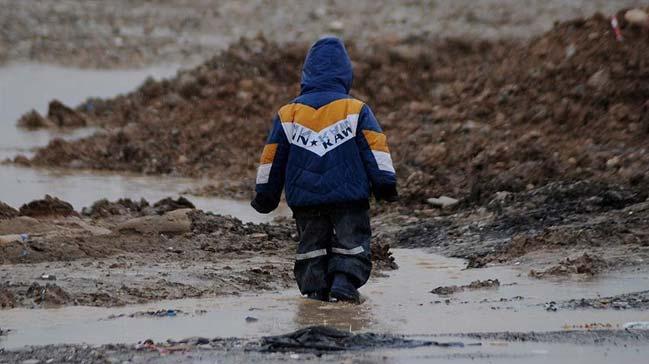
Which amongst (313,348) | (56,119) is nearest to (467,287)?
(313,348)

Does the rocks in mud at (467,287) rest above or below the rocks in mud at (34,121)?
below

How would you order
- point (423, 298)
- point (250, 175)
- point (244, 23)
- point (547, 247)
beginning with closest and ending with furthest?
point (423, 298)
point (547, 247)
point (250, 175)
point (244, 23)

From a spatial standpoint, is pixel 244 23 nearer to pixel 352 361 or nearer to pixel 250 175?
pixel 250 175

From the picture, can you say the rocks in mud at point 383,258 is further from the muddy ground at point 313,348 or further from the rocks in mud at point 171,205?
the muddy ground at point 313,348

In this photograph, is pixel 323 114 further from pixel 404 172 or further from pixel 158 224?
pixel 404 172

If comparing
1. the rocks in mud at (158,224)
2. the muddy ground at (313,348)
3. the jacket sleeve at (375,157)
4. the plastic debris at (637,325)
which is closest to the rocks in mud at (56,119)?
the rocks in mud at (158,224)

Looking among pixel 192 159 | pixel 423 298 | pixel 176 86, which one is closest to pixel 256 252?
pixel 423 298

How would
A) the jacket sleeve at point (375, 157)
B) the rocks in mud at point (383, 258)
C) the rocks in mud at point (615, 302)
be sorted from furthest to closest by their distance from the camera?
the rocks in mud at point (383, 258), the jacket sleeve at point (375, 157), the rocks in mud at point (615, 302)

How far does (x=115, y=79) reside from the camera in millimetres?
27359

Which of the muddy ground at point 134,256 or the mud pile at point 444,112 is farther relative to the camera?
the mud pile at point 444,112

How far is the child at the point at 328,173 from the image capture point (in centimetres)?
830

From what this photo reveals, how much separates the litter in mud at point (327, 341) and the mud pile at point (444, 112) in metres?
5.28

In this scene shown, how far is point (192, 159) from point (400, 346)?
10613 millimetres

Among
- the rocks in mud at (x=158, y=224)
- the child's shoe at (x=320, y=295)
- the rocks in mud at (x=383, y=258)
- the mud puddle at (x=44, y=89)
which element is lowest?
the child's shoe at (x=320, y=295)
